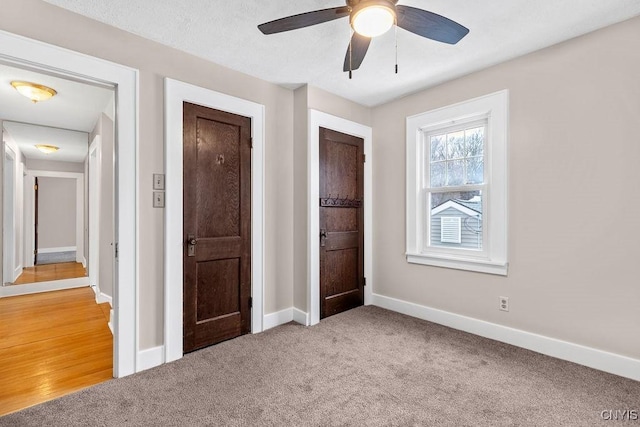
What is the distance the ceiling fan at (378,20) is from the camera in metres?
1.54

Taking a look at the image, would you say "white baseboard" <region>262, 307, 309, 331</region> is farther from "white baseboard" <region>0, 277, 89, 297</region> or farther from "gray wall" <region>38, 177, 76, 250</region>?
"gray wall" <region>38, 177, 76, 250</region>

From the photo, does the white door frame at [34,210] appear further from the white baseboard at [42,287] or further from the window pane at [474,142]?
the window pane at [474,142]

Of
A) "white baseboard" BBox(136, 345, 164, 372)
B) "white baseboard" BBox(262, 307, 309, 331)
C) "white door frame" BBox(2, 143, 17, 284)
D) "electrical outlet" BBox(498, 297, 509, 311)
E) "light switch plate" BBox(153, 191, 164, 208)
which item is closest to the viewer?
"white baseboard" BBox(136, 345, 164, 372)

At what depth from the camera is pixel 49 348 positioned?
8.52ft

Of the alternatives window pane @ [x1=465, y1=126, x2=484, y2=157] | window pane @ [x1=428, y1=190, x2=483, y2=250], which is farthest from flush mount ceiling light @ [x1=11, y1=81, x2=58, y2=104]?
window pane @ [x1=465, y1=126, x2=484, y2=157]

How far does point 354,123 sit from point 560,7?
2060 mm

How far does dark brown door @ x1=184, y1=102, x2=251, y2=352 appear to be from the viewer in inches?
99.0

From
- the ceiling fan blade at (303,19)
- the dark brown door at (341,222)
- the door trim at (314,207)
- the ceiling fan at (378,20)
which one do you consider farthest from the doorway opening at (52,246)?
the dark brown door at (341,222)

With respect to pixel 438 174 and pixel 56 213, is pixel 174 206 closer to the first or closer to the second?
A: pixel 438 174

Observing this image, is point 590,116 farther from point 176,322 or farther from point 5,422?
point 5,422

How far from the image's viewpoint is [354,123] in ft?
11.9

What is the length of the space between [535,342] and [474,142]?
1.88 meters

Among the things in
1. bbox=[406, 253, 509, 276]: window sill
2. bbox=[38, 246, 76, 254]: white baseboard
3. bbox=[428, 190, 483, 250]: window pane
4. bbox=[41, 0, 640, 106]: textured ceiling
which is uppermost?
bbox=[41, 0, 640, 106]: textured ceiling

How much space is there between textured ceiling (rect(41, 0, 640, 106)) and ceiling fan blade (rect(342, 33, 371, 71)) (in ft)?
0.84
